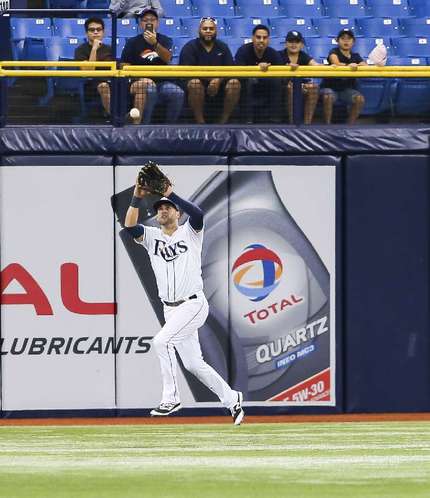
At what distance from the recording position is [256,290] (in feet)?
46.3

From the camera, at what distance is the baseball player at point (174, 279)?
13.7 meters

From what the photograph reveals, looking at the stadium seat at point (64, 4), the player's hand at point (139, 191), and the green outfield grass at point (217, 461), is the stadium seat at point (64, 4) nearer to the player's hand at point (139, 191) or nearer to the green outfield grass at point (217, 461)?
the player's hand at point (139, 191)

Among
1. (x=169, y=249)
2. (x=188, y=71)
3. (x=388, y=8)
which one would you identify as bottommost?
(x=169, y=249)

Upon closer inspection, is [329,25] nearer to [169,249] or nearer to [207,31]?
[207,31]

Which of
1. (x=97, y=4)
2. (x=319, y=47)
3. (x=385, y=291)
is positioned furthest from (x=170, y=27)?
(x=385, y=291)

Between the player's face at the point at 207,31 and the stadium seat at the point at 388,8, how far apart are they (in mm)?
4710

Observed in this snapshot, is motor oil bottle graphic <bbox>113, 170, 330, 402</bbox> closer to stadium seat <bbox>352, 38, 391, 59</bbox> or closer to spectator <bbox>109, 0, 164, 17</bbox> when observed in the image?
spectator <bbox>109, 0, 164, 17</bbox>

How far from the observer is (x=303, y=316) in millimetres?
14156

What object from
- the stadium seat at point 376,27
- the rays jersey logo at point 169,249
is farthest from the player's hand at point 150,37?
the stadium seat at point 376,27

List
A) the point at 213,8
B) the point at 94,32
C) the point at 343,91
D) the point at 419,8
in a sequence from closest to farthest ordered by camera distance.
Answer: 1. the point at 94,32
2. the point at 343,91
3. the point at 213,8
4. the point at 419,8

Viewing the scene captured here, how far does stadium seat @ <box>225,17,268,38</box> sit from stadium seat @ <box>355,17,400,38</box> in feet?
4.31

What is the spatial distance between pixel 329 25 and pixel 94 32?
4.53m

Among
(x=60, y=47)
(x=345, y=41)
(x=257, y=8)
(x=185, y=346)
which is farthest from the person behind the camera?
(x=257, y=8)

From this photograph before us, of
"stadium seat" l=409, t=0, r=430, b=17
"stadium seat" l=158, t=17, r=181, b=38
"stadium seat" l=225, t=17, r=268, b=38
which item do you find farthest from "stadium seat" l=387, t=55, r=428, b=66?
"stadium seat" l=158, t=17, r=181, b=38
